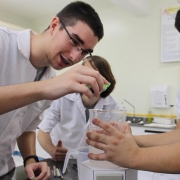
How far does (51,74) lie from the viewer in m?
1.17

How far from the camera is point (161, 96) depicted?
9.94ft

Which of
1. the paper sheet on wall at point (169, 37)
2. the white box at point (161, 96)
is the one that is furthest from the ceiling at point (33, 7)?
the white box at point (161, 96)

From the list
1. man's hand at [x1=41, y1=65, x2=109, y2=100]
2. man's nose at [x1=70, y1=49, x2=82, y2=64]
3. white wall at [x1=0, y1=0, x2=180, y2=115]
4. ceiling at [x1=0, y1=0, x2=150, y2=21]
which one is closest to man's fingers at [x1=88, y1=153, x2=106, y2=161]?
man's hand at [x1=41, y1=65, x2=109, y2=100]

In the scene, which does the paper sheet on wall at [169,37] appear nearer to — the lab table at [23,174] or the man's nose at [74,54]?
the man's nose at [74,54]

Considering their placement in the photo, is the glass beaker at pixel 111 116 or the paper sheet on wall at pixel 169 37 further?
the paper sheet on wall at pixel 169 37

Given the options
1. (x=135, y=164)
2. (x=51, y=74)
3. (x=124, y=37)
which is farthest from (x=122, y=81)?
(x=135, y=164)

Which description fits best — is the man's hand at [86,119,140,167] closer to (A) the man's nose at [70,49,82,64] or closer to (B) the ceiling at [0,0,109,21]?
(A) the man's nose at [70,49,82,64]

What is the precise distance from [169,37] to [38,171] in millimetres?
2785

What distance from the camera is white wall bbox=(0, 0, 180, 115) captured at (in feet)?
10.5

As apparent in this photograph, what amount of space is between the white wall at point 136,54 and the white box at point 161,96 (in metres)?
0.12

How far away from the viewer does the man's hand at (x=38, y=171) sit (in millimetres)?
840

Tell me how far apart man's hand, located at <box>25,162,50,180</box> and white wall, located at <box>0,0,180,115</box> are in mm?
2561

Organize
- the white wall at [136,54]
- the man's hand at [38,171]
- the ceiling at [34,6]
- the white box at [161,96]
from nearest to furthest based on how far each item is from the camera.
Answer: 1. the man's hand at [38,171]
2. the white box at [161,96]
3. the white wall at [136,54]
4. the ceiling at [34,6]

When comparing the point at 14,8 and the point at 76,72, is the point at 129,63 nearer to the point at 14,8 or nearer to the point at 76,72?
the point at 14,8
